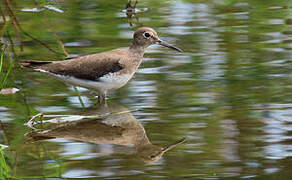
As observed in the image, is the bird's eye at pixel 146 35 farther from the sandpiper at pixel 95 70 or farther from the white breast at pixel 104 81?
the white breast at pixel 104 81

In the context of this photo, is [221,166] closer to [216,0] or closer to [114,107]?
[114,107]

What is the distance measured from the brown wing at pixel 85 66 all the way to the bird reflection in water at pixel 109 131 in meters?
0.47

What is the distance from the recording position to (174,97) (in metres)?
7.71

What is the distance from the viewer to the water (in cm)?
595

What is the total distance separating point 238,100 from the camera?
7512 mm

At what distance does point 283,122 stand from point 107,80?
199cm

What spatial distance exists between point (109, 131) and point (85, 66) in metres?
1.18

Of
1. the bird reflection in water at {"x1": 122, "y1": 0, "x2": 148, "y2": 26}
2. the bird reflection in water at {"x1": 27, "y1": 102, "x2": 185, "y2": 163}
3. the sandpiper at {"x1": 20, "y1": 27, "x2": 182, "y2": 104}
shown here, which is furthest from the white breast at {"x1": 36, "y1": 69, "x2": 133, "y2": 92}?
the bird reflection in water at {"x1": 122, "y1": 0, "x2": 148, "y2": 26}

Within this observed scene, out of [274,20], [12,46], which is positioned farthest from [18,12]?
[274,20]

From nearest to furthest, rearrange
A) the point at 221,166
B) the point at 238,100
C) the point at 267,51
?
the point at 221,166 < the point at 238,100 < the point at 267,51

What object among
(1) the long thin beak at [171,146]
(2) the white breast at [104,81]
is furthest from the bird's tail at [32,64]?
(1) the long thin beak at [171,146]

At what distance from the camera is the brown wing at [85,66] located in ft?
25.5

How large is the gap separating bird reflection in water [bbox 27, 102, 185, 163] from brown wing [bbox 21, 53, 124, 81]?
473mm

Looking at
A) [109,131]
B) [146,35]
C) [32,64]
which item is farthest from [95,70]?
[109,131]
